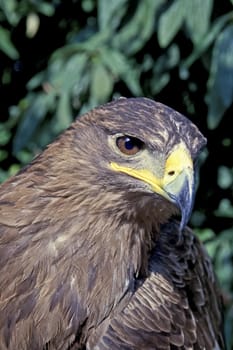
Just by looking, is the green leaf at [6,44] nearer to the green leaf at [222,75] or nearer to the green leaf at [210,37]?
the green leaf at [210,37]

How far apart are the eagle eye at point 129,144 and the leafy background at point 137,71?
58.6 inches

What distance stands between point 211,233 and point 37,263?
235 cm

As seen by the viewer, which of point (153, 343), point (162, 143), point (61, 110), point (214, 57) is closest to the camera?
point (162, 143)

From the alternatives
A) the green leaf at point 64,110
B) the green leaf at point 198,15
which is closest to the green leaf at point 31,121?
the green leaf at point 64,110

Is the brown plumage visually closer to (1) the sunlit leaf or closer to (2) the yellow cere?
(2) the yellow cere

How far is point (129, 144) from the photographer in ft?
10.6

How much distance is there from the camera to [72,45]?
5.29 m

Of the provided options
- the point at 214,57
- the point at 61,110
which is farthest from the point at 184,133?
the point at 61,110

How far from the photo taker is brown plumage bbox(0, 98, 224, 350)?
3217 millimetres

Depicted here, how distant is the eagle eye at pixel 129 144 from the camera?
10.5ft

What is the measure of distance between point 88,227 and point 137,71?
7.00 feet

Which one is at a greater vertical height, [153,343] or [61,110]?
[61,110]

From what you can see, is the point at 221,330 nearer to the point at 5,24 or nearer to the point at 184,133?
the point at 184,133

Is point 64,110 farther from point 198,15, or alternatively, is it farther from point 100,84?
point 198,15
